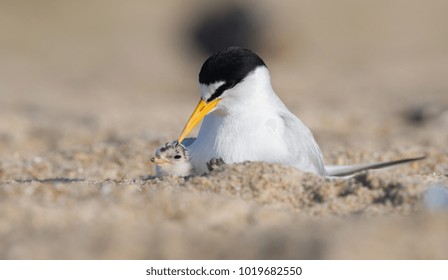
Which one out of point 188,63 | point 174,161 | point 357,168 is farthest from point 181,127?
point 188,63

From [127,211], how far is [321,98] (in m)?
7.99

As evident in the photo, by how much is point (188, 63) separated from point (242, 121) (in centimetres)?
1178

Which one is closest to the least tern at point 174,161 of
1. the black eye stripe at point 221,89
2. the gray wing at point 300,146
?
the black eye stripe at point 221,89

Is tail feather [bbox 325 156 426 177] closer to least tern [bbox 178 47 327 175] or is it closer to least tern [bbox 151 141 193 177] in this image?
least tern [bbox 178 47 327 175]

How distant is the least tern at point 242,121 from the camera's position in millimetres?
4328

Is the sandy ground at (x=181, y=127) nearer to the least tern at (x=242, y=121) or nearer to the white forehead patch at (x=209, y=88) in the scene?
the least tern at (x=242, y=121)

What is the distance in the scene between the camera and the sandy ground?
299cm

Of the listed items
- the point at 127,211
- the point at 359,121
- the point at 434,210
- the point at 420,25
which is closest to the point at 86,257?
the point at 127,211

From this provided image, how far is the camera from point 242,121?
14.5 feet

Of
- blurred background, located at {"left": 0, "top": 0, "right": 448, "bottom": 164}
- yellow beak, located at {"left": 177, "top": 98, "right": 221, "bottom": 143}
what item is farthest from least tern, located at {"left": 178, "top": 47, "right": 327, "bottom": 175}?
blurred background, located at {"left": 0, "top": 0, "right": 448, "bottom": 164}

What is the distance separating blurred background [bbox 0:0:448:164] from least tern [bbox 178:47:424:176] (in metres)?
2.74

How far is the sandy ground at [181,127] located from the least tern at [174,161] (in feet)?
0.62

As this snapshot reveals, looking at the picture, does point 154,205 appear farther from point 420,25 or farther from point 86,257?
point 420,25

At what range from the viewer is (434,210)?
3398mm
